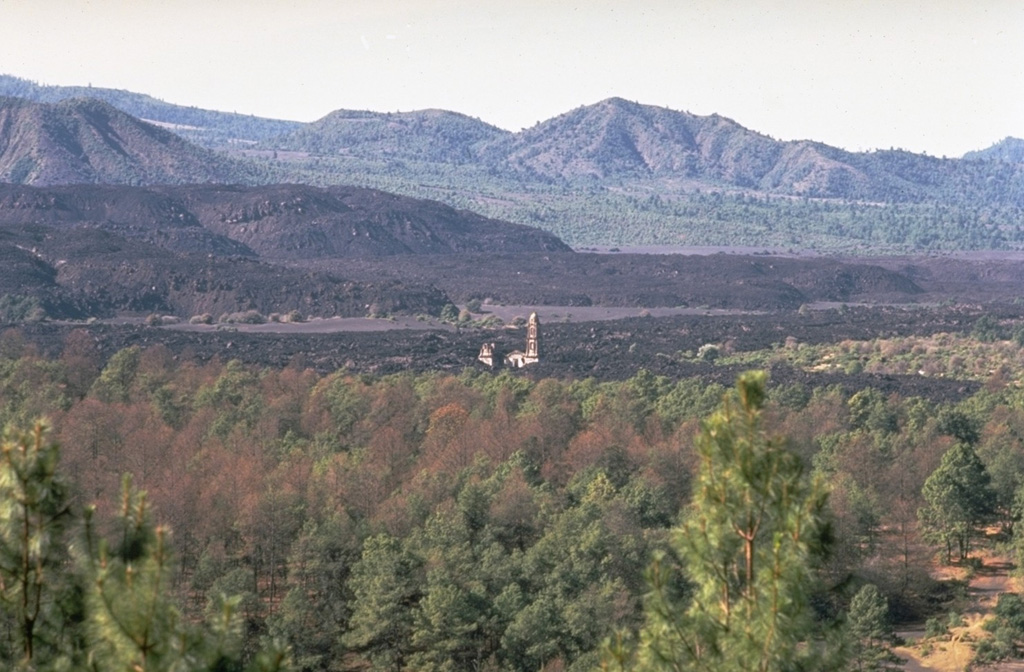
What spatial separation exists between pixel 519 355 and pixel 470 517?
164ft

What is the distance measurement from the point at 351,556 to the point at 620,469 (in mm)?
11416

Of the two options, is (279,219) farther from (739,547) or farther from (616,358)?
(739,547)

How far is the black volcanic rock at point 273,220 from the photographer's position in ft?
534

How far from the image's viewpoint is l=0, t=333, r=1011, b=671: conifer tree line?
1325 cm

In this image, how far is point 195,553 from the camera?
39.8 metres

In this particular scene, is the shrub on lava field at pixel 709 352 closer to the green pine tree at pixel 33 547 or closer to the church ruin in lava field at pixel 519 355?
the church ruin in lava field at pixel 519 355

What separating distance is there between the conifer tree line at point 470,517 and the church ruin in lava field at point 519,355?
18732mm

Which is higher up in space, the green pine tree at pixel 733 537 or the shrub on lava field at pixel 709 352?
the green pine tree at pixel 733 537

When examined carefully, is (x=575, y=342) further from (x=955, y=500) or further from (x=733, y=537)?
(x=733, y=537)

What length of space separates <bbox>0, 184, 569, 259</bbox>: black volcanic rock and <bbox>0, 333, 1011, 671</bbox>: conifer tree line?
300 feet

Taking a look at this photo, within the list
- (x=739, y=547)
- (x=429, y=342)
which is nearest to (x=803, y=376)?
(x=429, y=342)

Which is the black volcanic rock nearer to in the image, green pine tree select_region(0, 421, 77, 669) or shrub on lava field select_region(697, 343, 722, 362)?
shrub on lava field select_region(697, 343, 722, 362)

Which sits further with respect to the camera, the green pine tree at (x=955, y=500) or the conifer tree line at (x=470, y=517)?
the green pine tree at (x=955, y=500)

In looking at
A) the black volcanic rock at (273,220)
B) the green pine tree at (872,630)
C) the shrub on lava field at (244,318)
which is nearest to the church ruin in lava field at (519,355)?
the shrub on lava field at (244,318)
